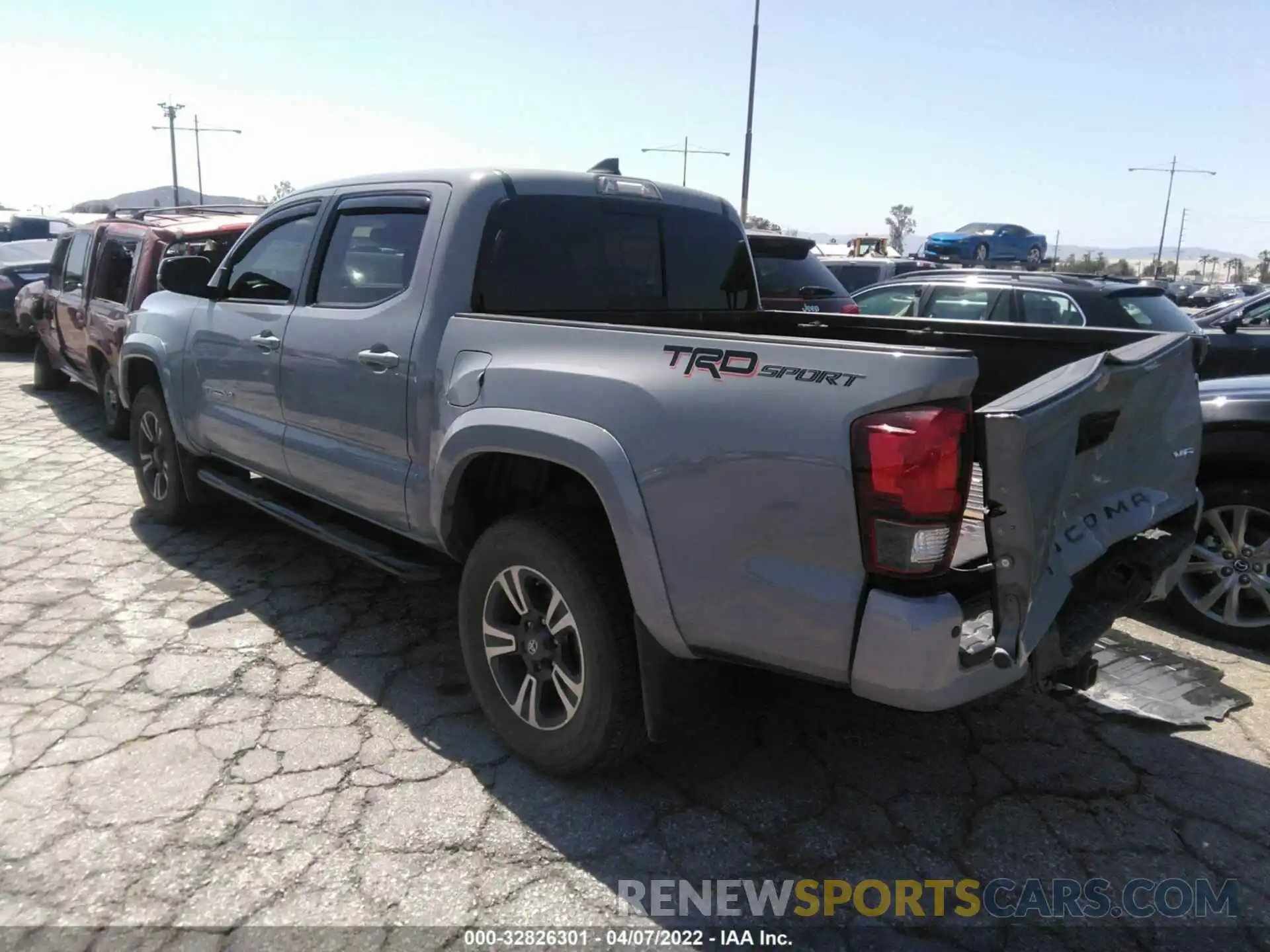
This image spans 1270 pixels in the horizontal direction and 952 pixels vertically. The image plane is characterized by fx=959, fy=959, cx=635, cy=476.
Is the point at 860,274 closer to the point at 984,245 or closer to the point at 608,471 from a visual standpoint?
the point at 984,245

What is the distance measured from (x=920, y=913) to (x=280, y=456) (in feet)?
10.7

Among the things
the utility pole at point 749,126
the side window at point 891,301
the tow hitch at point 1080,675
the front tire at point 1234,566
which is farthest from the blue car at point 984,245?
the tow hitch at point 1080,675

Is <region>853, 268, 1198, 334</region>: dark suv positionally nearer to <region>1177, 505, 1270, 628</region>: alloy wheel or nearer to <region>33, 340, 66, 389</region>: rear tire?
<region>1177, 505, 1270, 628</region>: alloy wheel

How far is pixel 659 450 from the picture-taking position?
8.46 feet

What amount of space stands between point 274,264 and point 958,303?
5.69 meters

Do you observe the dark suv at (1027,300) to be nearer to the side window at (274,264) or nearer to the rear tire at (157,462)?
the side window at (274,264)

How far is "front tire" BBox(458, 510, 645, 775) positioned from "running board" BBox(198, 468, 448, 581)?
1.33 feet

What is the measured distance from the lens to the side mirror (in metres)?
4.77

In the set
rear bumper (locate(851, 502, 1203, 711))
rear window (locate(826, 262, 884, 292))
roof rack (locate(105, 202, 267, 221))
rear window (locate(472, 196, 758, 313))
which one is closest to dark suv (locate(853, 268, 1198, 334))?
rear window (locate(472, 196, 758, 313))

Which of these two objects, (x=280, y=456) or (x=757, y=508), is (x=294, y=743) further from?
(x=757, y=508)

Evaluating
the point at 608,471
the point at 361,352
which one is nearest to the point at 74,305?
the point at 361,352

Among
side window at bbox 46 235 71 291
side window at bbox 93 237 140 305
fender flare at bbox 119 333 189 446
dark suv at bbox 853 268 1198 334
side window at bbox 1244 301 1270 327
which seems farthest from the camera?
side window at bbox 46 235 71 291

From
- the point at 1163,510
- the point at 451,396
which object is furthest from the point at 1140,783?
the point at 451,396

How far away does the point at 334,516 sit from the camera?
14.5 ft
